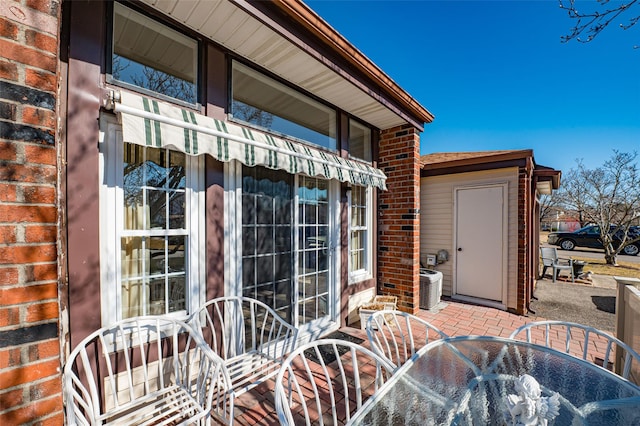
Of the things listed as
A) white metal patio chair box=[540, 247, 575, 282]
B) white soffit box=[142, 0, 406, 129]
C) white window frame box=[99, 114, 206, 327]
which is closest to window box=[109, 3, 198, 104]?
white soffit box=[142, 0, 406, 129]

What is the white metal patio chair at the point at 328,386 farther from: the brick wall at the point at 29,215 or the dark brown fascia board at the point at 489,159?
the dark brown fascia board at the point at 489,159

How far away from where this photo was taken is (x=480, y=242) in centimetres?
548

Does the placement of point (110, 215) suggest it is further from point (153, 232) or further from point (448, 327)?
point (448, 327)

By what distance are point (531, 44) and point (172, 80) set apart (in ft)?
17.1

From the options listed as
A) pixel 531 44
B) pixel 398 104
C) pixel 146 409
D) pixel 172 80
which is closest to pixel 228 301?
pixel 146 409

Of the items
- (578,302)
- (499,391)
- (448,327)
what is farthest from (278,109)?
(578,302)

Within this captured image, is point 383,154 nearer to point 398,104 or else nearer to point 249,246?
point 398,104

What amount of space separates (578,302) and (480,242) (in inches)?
94.1

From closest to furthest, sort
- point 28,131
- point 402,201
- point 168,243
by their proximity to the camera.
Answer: point 28,131
point 168,243
point 402,201

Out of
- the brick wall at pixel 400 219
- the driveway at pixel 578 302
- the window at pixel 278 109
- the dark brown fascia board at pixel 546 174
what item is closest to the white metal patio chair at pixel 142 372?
the window at pixel 278 109

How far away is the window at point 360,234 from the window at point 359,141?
549mm

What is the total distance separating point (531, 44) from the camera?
165 inches

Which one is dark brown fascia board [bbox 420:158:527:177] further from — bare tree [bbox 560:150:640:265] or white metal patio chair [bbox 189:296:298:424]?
bare tree [bbox 560:150:640:265]

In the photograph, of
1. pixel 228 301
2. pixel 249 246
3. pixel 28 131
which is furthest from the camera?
pixel 249 246
